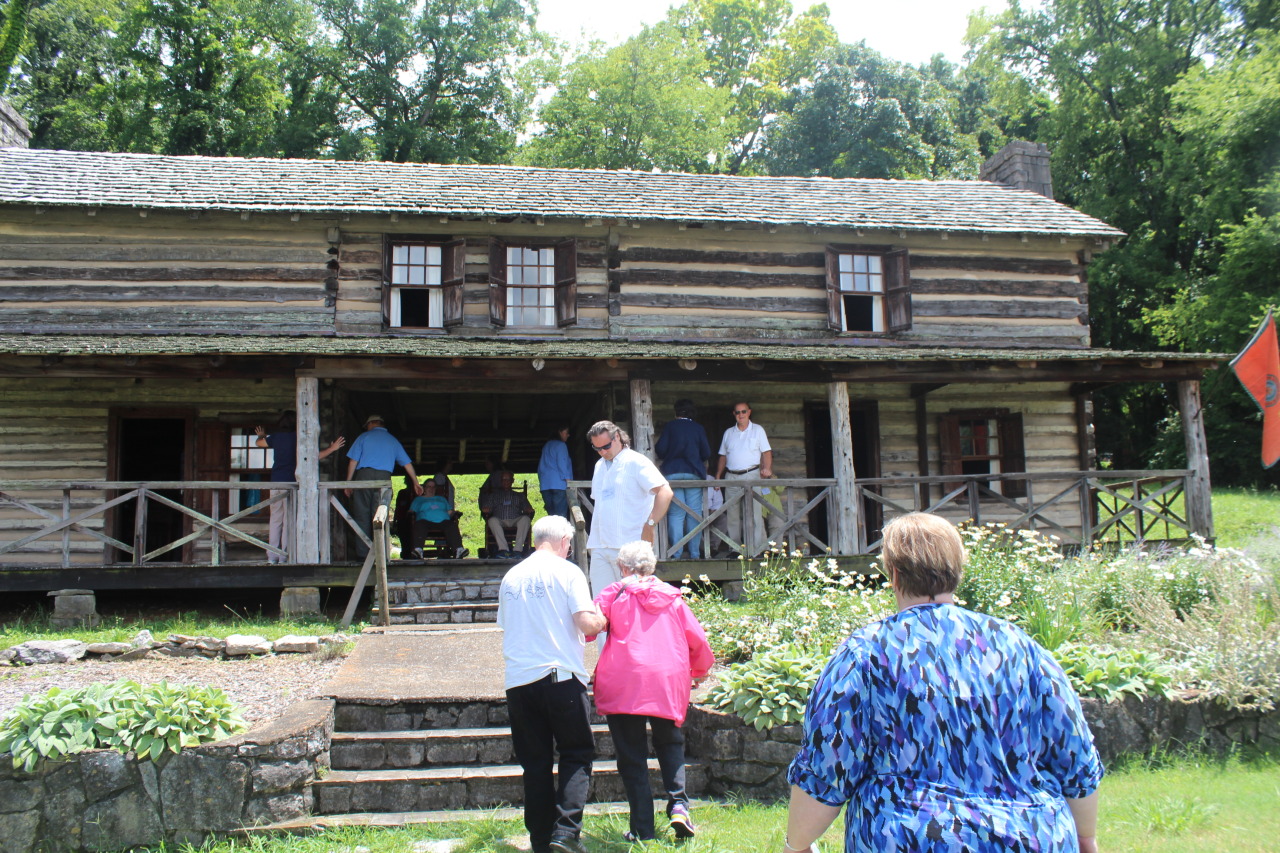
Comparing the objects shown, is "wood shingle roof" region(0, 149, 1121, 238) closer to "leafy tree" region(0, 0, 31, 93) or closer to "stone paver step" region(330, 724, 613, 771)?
"stone paver step" region(330, 724, 613, 771)

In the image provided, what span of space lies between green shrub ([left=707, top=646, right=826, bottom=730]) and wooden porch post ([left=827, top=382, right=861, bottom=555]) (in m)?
5.62

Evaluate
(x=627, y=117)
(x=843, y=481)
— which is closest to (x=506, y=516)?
(x=843, y=481)

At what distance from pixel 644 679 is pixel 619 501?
1.84m

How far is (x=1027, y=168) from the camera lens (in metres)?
18.0

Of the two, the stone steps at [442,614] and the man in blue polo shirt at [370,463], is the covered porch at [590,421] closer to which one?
the man in blue polo shirt at [370,463]

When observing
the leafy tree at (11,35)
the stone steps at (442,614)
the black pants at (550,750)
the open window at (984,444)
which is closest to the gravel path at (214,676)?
the stone steps at (442,614)

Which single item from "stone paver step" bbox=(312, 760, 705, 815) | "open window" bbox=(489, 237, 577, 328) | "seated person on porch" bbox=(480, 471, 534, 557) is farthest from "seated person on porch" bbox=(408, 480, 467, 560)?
"stone paver step" bbox=(312, 760, 705, 815)

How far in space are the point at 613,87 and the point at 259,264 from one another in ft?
72.6

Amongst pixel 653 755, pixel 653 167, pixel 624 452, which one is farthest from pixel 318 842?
pixel 653 167

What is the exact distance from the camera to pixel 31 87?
31469 millimetres

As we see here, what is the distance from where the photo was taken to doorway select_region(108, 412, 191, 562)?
507 inches

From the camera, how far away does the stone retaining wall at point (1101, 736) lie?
575cm

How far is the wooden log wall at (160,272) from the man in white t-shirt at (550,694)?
9494 millimetres

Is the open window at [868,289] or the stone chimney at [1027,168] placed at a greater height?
the stone chimney at [1027,168]
